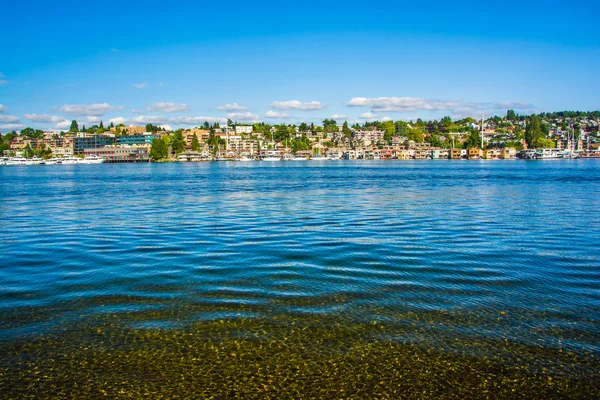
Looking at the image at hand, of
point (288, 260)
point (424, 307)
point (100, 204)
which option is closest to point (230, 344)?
point (424, 307)

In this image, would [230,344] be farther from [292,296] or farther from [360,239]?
[360,239]

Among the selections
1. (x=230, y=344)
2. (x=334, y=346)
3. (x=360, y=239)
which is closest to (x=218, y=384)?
(x=230, y=344)

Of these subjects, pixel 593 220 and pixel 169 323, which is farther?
pixel 593 220

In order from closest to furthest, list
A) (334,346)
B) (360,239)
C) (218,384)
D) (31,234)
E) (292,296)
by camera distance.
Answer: (218,384) → (334,346) → (292,296) → (360,239) → (31,234)

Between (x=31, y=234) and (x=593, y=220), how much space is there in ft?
87.1

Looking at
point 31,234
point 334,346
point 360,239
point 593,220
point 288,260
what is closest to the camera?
point 334,346

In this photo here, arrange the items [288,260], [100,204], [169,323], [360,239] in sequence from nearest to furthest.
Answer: [169,323]
[288,260]
[360,239]
[100,204]

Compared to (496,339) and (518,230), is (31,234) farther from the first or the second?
(518,230)

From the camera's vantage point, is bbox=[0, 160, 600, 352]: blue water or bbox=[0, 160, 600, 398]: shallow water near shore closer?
bbox=[0, 160, 600, 398]: shallow water near shore

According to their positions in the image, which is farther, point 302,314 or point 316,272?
point 316,272

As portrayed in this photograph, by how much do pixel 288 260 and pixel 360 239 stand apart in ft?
14.6

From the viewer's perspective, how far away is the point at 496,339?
8.35 m

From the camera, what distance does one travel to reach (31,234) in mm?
20219

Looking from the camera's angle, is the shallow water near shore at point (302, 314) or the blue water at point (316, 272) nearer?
the shallow water near shore at point (302, 314)
